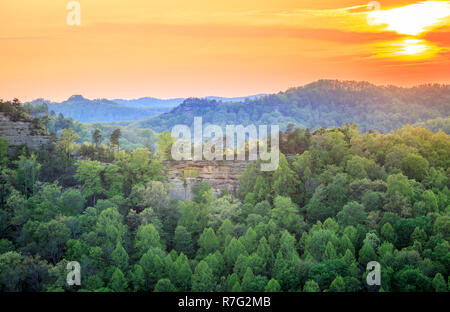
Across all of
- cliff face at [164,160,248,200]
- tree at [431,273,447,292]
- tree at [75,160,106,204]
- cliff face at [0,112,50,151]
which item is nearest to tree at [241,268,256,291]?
tree at [431,273,447,292]

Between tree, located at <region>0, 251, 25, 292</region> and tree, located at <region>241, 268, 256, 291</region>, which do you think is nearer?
tree, located at <region>0, 251, 25, 292</region>

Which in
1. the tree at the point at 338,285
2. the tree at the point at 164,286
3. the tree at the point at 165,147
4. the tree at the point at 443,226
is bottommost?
the tree at the point at 164,286

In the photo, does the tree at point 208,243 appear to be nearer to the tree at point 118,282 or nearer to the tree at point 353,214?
the tree at point 118,282

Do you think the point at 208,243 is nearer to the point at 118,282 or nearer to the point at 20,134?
the point at 118,282

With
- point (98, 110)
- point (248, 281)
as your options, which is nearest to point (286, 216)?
point (248, 281)
